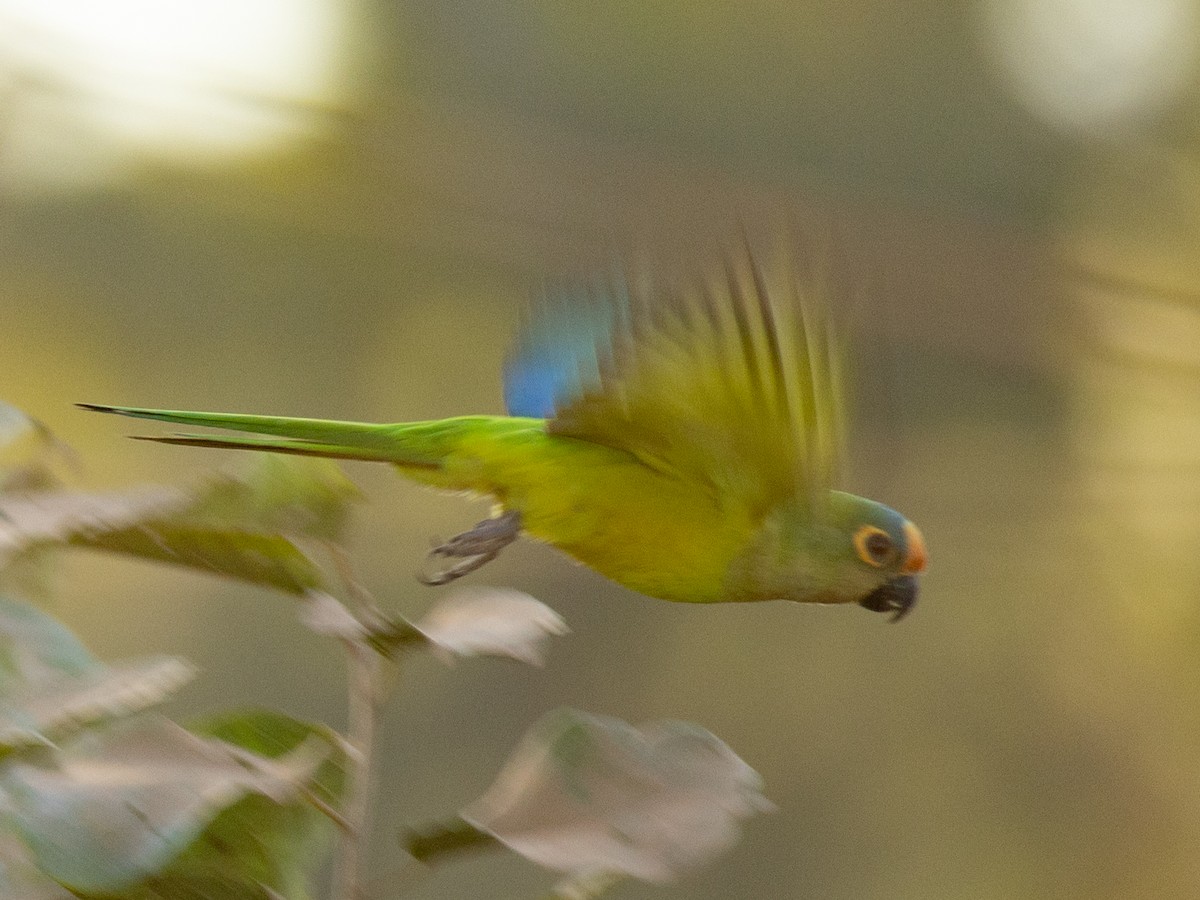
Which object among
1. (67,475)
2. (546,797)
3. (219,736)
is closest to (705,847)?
(546,797)

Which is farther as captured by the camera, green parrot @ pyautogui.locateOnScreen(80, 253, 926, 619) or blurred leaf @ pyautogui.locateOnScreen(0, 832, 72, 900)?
green parrot @ pyautogui.locateOnScreen(80, 253, 926, 619)

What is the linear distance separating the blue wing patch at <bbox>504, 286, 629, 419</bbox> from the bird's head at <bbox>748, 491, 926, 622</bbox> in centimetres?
17

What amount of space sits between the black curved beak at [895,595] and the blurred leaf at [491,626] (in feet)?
1.30

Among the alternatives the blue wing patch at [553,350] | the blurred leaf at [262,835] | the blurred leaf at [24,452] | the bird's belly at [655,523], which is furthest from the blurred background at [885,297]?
the blurred leaf at [262,835]

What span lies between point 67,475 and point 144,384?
41 centimetres

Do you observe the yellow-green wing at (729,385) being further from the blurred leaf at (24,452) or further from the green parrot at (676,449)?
the blurred leaf at (24,452)

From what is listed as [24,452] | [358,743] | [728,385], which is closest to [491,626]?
[358,743]

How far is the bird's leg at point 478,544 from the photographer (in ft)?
2.21

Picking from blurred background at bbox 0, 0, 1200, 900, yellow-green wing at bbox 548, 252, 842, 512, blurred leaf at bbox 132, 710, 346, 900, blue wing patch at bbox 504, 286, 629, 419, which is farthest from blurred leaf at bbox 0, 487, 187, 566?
blurred background at bbox 0, 0, 1200, 900

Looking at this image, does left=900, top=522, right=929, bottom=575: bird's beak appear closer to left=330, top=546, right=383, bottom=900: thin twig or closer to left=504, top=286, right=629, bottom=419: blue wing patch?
left=504, top=286, right=629, bottom=419: blue wing patch

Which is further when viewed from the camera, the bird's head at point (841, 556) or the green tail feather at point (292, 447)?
the bird's head at point (841, 556)

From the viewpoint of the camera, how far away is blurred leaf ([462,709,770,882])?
15.9 inches

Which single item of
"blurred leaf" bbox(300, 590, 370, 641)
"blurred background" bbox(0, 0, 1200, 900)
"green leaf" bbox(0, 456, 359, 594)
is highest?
"green leaf" bbox(0, 456, 359, 594)

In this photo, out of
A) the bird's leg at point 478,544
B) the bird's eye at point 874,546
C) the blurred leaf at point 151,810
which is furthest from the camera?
the bird's eye at point 874,546
